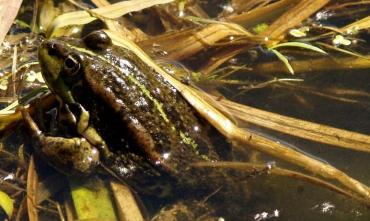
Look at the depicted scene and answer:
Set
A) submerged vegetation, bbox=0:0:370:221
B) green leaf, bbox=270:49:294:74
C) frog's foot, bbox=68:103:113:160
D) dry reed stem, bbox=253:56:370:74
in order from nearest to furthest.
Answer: submerged vegetation, bbox=0:0:370:221, frog's foot, bbox=68:103:113:160, green leaf, bbox=270:49:294:74, dry reed stem, bbox=253:56:370:74

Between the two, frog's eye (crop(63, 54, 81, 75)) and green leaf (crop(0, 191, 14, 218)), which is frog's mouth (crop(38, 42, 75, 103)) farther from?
green leaf (crop(0, 191, 14, 218))

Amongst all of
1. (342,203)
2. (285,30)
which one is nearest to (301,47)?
(285,30)

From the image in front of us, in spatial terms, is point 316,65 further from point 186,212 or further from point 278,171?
point 186,212

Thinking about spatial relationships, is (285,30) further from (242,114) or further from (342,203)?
(342,203)

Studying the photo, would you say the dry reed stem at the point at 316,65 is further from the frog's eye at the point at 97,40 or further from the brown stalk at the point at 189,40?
the frog's eye at the point at 97,40

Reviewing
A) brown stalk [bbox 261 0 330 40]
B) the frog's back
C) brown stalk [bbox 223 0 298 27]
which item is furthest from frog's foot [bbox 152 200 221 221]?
brown stalk [bbox 223 0 298 27]

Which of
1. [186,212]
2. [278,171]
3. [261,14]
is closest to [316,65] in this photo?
[261,14]
